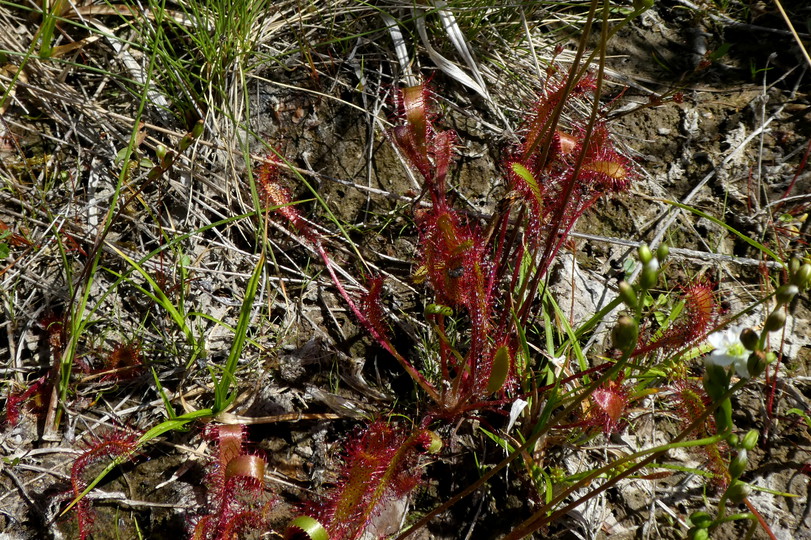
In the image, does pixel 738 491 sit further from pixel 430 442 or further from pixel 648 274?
pixel 430 442

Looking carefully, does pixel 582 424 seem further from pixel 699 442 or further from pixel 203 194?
pixel 203 194

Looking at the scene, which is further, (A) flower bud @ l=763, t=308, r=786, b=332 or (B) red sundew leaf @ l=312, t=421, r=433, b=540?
(B) red sundew leaf @ l=312, t=421, r=433, b=540

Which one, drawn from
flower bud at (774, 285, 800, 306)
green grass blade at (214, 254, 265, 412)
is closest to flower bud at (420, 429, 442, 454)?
green grass blade at (214, 254, 265, 412)

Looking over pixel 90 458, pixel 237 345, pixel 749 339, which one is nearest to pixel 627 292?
pixel 749 339

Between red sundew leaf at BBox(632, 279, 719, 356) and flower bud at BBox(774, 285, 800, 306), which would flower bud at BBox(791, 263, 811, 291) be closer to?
flower bud at BBox(774, 285, 800, 306)

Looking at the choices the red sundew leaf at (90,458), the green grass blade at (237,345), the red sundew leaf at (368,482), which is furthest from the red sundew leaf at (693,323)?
the red sundew leaf at (90,458)

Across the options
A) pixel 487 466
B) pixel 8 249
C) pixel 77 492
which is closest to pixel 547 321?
pixel 487 466
